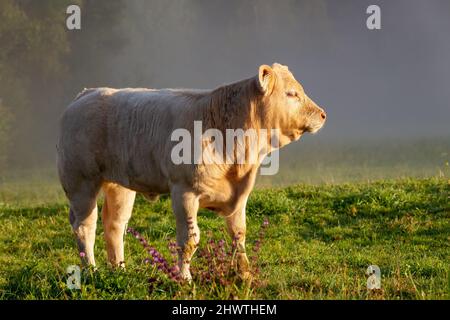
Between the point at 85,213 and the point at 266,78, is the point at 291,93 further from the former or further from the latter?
the point at 85,213

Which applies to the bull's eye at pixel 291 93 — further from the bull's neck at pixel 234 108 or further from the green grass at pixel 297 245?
the green grass at pixel 297 245

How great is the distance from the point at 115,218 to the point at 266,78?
8.93ft

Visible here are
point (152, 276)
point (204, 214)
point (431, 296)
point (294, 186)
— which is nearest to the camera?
point (431, 296)

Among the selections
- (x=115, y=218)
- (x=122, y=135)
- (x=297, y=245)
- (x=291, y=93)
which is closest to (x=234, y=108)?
(x=291, y=93)

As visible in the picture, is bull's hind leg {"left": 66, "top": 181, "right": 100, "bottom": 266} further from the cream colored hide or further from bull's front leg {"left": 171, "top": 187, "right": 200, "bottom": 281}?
bull's front leg {"left": 171, "top": 187, "right": 200, "bottom": 281}

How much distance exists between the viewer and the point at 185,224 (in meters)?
7.00

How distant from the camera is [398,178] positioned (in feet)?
46.9

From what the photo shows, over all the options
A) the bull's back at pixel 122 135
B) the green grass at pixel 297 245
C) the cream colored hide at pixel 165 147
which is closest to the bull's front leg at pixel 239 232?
the cream colored hide at pixel 165 147

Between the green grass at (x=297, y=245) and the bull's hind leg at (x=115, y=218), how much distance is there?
449 millimetres

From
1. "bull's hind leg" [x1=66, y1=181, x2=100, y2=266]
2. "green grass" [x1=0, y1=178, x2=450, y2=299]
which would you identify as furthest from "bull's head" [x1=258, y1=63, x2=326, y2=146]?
"bull's hind leg" [x1=66, y1=181, x2=100, y2=266]
